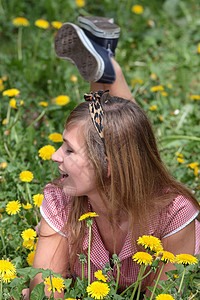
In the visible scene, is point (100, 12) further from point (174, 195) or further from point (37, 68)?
point (174, 195)

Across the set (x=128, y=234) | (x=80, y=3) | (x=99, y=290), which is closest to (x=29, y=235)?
(x=128, y=234)

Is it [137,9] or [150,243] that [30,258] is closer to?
[150,243]

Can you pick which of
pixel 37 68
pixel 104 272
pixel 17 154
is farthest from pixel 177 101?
pixel 104 272

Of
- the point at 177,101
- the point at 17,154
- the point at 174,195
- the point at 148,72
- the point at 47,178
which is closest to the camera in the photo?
the point at 174,195

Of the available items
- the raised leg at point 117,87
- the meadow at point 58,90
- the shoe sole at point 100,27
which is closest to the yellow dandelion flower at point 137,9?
the meadow at point 58,90

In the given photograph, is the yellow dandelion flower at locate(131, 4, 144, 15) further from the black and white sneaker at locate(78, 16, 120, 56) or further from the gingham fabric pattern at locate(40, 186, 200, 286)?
the gingham fabric pattern at locate(40, 186, 200, 286)

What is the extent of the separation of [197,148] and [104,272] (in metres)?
1.41

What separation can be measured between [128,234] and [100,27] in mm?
1060

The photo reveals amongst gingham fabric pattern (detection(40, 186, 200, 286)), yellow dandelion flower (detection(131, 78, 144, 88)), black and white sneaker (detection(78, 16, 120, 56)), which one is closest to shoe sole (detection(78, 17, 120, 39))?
black and white sneaker (detection(78, 16, 120, 56))

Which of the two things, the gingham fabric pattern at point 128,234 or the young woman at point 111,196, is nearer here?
the young woman at point 111,196

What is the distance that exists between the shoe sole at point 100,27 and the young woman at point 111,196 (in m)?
0.77

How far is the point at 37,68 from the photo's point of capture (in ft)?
9.74

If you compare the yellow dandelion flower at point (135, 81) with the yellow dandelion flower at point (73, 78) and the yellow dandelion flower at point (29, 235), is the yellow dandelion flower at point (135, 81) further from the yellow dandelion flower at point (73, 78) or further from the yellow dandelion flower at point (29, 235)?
the yellow dandelion flower at point (29, 235)

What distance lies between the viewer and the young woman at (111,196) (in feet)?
4.61
